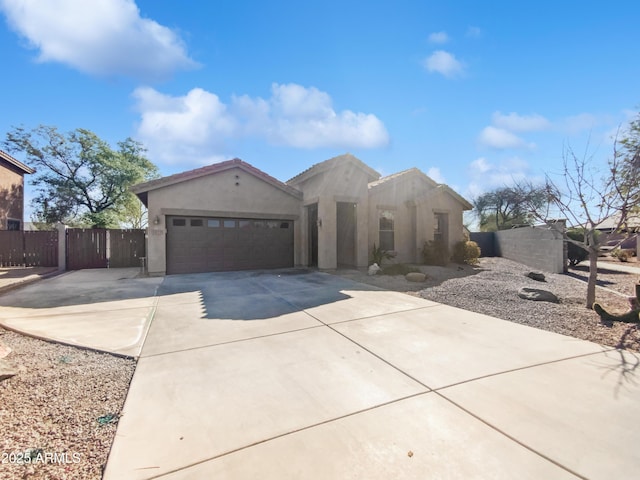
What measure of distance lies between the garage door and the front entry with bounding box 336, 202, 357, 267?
269 centimetres

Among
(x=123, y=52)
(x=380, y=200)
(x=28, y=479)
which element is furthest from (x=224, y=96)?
(x=28, y=479)

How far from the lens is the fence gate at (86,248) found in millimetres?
14180

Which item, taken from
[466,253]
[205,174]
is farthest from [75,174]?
[466,253]

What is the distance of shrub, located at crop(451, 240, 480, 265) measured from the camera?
49.5ft

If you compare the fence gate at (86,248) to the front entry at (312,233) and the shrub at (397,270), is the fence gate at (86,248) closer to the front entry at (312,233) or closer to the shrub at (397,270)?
the front entry at (312,233)

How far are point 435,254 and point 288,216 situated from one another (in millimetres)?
7193

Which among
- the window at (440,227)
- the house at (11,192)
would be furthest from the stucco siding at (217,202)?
the house at (11,192)

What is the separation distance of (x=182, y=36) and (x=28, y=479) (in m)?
11.7

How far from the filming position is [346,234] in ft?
49.7

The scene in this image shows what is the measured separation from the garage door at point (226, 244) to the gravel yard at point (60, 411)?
8151 millimetres

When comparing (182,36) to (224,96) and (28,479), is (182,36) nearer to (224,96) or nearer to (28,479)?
(224,96)

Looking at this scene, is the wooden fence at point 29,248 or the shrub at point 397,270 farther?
the wooden fence at point 29,248

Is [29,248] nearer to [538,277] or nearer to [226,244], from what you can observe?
[226,244]

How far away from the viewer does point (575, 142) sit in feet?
23.5
